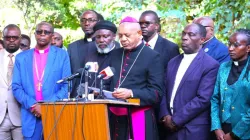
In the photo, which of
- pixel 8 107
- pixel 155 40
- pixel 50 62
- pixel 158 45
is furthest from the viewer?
pixel 155 40

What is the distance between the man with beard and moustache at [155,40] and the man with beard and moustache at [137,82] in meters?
0.95

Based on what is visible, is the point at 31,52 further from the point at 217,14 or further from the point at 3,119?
the point at 217,14

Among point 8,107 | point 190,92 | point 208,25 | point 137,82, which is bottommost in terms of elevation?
point 8,107

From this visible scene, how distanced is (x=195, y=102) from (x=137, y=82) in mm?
793

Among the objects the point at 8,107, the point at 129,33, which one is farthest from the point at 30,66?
the point at 129,33

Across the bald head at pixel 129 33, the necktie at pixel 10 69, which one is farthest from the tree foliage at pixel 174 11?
the necktie at pixel 10 69

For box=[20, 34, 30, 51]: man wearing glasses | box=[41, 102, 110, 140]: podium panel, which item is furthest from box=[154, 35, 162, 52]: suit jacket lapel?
box=[20, 34, 30, 51]: man wearing glasses

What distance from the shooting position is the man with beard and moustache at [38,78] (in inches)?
271

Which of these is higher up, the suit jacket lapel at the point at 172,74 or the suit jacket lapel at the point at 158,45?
the suit jacket lapel at the point at 158,45

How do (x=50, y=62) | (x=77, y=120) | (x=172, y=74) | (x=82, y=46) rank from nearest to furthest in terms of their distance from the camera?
(x=77, y=120)
(x=172, y=74)
(x=50, y=62)
(x=82, y=46)

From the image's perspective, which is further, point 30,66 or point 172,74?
point 30,66

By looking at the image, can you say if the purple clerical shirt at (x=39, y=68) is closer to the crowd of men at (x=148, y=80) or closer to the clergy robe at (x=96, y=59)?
the crowd of men at (x=148, y=80)

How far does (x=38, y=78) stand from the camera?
6.97 meters

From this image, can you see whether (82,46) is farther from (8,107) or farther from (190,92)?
(190,92)
